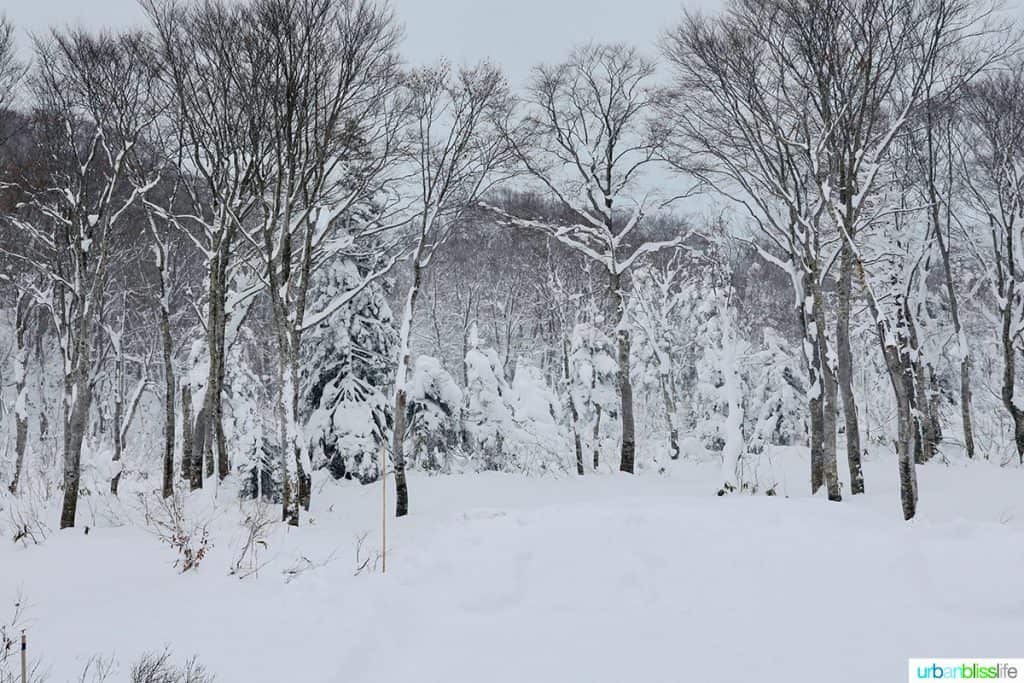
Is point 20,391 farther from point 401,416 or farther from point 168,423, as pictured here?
point 401,416

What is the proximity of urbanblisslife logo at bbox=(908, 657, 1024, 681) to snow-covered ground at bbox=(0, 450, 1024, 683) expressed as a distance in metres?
0.10

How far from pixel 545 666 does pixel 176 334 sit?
24.0 m

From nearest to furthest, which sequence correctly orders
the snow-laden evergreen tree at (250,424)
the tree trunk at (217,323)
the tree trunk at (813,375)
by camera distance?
1. the tree trunk at (217,323)
2. the tree trunk at (813,375)
3. the snow-laden evergreen tree at (250,424)

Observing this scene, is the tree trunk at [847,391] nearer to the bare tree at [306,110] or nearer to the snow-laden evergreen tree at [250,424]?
the bare tree at [306,110]

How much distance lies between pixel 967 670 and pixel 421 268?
30.7 feet

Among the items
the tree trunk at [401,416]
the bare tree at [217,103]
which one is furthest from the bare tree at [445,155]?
the bare tree at [217,103]

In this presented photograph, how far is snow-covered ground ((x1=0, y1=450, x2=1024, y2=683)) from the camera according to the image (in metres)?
4.52

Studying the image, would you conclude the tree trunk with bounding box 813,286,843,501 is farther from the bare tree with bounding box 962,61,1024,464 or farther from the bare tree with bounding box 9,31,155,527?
the bare tree with bounding box 9,31,155,527

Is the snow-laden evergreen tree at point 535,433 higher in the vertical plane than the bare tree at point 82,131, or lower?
lower

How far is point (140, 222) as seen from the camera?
15.9m

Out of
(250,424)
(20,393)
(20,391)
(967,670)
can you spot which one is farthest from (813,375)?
(20,391)

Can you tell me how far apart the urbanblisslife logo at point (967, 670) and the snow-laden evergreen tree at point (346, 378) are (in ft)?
41.9

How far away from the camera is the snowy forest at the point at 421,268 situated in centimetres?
674

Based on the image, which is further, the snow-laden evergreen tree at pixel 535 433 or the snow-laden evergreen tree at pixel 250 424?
the snow-laden evergreen tree at pixel 535 433
